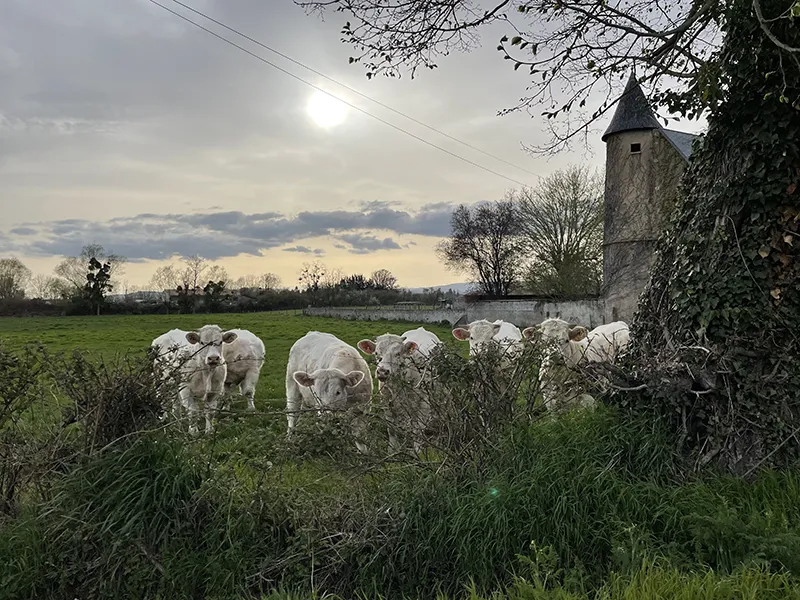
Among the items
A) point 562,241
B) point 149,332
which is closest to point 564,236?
point 562,241

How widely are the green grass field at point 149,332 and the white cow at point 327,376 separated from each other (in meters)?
3.02

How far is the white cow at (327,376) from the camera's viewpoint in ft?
23.9

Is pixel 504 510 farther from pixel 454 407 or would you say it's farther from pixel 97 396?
pixel 97 396

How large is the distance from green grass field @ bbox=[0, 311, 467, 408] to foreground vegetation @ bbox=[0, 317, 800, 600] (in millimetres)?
7950

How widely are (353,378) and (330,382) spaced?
322 millimetres

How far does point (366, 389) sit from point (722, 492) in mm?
4764

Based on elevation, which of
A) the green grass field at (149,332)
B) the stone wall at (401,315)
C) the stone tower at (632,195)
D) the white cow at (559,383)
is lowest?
the green grass field at (149,332)

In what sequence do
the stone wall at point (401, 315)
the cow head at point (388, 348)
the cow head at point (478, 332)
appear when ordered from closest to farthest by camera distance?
the cow head at point (388, 348) < the cow head at point (478, 332) < the stone wall at point (401, 315)

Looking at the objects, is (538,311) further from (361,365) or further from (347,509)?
(347,509)

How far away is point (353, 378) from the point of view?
7.37 meters

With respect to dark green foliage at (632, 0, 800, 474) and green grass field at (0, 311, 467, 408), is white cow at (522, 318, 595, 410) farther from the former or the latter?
green grass field at (0, 311, 467, 408)

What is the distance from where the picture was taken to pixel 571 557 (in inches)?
145

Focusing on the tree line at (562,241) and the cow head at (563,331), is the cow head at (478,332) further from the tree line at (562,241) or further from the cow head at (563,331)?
the tree line at (562,241)

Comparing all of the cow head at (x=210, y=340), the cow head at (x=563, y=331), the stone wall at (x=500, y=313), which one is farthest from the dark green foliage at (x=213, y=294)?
Result: the cow head at (x=563, y=331)
